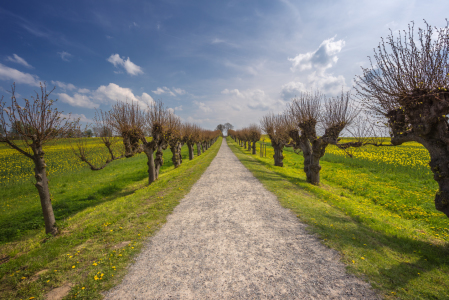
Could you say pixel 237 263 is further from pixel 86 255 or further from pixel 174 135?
pixel 174 135

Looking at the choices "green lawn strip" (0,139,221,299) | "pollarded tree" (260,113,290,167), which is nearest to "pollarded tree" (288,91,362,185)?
"pollarded tree" (260,113,290,167)

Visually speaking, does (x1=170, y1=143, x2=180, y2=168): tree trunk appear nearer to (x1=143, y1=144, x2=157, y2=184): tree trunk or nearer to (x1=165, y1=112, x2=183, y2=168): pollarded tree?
(x1=165, y1=112, x2=183, y2=168): pollarded tree

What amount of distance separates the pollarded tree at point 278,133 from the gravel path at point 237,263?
42.7ft

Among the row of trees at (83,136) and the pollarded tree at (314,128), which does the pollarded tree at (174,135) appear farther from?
the pollarded tree at (314,128)

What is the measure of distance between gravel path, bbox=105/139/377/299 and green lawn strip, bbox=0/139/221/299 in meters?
0.49

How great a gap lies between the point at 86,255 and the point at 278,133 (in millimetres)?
19665

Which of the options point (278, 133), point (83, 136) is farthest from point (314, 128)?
point (83, 136)

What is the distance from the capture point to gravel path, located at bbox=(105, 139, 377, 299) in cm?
398

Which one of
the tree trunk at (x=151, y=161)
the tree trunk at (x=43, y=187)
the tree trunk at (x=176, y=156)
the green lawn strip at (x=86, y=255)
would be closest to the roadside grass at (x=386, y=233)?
the green lawn strip at (x=86, y=255)

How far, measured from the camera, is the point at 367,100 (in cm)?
754

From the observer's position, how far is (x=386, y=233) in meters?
6.69

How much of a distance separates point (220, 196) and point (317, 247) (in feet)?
19.7

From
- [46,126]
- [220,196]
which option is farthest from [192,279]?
[46,126]

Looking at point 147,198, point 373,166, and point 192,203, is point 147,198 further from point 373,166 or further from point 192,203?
point 373,166
